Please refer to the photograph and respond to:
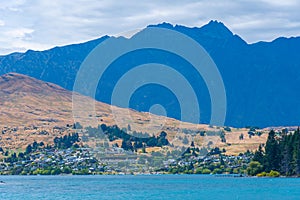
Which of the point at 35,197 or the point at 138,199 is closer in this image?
the point at 138,199

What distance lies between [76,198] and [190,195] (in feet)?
87.7

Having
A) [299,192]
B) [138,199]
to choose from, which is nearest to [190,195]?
[138,199]

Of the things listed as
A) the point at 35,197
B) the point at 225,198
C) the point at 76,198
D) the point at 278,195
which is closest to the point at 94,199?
the point at 76,198

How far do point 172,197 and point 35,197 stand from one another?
108 feet

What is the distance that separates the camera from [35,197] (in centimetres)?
15025

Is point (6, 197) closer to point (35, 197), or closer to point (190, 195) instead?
point (35, 197)

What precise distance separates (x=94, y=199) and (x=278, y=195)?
40695 millimetres

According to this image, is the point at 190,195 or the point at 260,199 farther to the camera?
the point at 190,195

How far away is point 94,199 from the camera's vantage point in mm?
141250

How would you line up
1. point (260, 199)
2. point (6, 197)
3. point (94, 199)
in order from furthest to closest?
point (6, 197)
point (94, 199)
point (260, 199)

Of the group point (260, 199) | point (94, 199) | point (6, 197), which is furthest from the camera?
point (6, 197)

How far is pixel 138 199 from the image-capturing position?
456 feet

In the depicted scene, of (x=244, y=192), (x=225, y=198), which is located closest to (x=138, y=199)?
(x=225, y=198)

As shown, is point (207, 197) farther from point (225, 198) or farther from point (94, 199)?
point (94, 199)
